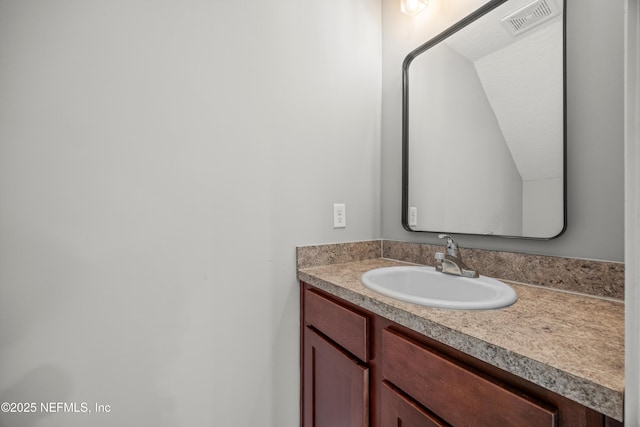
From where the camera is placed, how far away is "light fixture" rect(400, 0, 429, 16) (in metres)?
1.26

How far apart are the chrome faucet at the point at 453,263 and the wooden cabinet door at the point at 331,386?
1.59ft

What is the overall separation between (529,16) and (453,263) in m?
0.89

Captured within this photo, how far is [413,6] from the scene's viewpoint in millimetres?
1269

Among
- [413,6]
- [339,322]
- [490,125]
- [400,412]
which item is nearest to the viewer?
[400,412]

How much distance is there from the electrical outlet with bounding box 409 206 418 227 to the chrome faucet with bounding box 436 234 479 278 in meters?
0.27

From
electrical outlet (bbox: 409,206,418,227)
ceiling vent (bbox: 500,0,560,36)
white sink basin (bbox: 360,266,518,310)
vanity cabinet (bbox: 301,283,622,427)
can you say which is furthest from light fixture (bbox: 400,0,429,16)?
vanity cabinet (bbox: 301,283,622,427)

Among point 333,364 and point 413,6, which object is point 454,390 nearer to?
point 333,364

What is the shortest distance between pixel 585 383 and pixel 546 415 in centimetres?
9

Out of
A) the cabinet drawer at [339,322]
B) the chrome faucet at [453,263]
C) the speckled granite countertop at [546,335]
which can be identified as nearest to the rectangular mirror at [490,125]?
the chrome faucet at [453,263]

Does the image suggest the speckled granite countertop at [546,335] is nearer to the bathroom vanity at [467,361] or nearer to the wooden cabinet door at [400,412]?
the bathroom vanity at [467,361]

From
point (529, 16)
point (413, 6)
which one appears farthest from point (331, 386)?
point (413, 6)

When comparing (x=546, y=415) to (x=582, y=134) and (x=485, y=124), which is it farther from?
(x=485, y=124)

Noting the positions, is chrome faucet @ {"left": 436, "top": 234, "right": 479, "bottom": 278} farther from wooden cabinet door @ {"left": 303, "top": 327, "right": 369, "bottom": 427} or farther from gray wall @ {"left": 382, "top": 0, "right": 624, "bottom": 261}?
wooden cabinet door @ {"left": 303, "top": 327, "right": 369, "bottom": 427}

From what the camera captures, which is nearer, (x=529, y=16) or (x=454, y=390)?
(x=454, y=390)
